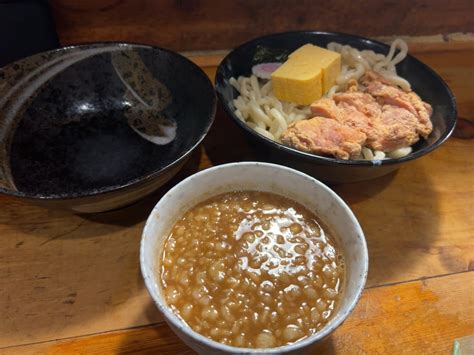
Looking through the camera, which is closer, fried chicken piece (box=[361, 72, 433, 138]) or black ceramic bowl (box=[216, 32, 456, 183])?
black ceramic bowl (box=[216, 32, 456, 183])

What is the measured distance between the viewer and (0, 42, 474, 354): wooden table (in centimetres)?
101

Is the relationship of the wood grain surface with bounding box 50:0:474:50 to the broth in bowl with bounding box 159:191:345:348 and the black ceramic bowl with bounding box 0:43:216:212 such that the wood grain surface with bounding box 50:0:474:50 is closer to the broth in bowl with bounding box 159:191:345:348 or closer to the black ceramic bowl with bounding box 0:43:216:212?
the black ceramic bowl with bounding box 0:43:216:212

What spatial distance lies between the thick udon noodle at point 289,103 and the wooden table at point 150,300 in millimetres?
120

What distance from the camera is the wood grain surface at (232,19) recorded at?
1.65 meters

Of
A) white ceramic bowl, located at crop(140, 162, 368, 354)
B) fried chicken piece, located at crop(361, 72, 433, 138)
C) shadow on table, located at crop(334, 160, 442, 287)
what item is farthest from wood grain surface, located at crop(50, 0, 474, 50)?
white ceramic bowl, located at crop(140, 162, 368, 354)

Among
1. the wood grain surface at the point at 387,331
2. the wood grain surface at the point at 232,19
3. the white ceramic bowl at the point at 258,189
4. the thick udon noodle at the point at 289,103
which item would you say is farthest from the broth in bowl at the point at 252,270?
the wood grain surface at the point at 232,19

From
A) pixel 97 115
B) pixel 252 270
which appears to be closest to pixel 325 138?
pixel 252 270

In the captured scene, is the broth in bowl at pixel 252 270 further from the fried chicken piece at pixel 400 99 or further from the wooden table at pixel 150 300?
the fried chicken piece at pixel 400 99

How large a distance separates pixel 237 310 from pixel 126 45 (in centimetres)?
100

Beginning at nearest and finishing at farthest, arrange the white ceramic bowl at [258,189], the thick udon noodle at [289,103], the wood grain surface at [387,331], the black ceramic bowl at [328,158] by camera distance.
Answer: the white ceramic bowl at [258,189]
the wood grain surface at [387,331]
the black ceramic bowl at [328,158]
the thick udon noodle at [289,103]

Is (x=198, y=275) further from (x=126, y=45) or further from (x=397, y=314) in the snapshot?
(x=126, y=45)

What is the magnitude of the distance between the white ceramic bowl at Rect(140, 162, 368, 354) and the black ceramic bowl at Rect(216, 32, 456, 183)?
0.19 m

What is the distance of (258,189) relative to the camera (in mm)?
1032

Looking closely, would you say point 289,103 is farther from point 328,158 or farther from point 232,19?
point 232,19
